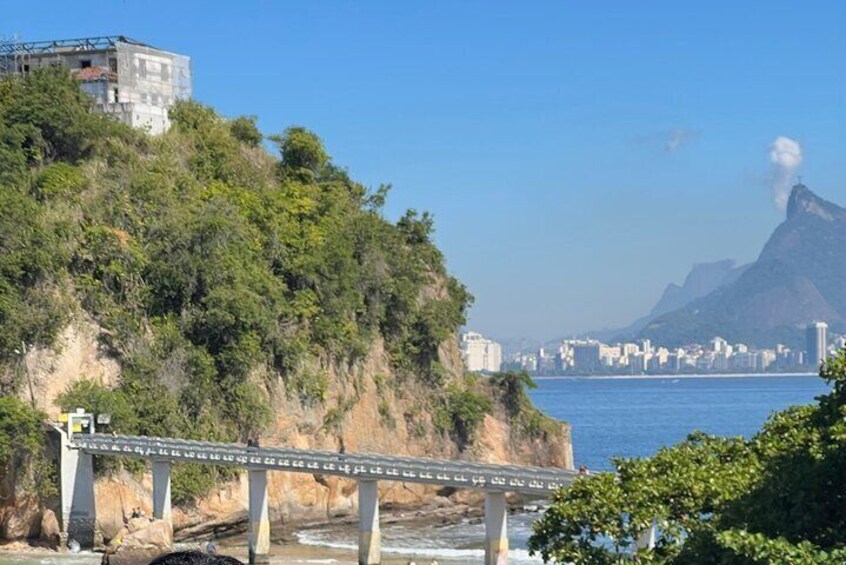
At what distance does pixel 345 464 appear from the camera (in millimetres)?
48844

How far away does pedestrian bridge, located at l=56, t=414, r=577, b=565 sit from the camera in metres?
44.5

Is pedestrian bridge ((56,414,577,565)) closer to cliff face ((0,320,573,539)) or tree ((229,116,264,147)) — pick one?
cliff face ((0,320,573,539))

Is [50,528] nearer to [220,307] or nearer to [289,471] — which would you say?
[289,471]

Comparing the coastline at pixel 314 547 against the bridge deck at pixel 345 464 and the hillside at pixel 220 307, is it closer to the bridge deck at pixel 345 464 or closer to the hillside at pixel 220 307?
the hillside at pixel 220 307

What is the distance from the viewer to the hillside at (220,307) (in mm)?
59500

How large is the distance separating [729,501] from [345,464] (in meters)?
22.1

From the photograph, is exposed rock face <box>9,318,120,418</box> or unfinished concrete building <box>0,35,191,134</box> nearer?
exposed rock face <box>9,318,120,418</box>

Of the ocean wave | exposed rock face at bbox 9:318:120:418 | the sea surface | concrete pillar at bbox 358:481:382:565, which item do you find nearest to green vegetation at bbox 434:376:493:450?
the sea surface

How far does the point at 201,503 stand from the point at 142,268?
32.7 feet

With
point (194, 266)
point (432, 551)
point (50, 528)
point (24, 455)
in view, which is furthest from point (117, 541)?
point (194, 266)

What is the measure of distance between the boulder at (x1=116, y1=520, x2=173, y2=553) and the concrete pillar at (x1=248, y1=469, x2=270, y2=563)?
2.61m

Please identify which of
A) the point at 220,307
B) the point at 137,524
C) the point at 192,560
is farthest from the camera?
the point at 220,307

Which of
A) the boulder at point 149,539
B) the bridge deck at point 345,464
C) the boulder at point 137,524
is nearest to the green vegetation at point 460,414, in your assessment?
the bridge deck at point 345,464

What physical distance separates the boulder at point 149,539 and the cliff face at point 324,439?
5.47 meters
